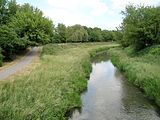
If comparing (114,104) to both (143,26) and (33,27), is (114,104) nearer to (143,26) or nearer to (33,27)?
(143,26)

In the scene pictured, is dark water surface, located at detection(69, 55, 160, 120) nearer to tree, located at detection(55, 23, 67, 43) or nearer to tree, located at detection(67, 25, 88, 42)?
tree, located at detection(55, 23, 67, 43)

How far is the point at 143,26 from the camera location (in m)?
46.1

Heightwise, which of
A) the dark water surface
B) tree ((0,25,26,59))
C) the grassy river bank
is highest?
tree ((0,25,26,59))

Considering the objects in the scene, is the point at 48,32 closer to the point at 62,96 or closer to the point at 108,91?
the point at 108,91

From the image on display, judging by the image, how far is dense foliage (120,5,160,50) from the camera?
45938mm

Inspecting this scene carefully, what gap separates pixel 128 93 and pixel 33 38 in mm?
30925

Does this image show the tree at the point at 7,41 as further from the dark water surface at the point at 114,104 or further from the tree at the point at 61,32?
the tree at the point at 61,32

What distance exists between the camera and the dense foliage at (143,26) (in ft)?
151

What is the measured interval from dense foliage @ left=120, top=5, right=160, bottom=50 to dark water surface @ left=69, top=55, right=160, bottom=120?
16.8 meters

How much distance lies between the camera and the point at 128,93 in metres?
26.0

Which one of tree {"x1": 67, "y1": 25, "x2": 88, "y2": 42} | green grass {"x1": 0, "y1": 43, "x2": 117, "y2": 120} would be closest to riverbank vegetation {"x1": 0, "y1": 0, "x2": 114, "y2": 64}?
green grass {"x1": 0, "y1": 43, "x2": 117, "y2": 120}

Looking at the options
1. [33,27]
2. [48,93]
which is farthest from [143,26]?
[48,93]

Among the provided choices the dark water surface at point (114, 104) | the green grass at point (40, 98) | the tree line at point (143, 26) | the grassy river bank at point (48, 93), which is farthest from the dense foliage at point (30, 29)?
the green grass at point (40, 98)

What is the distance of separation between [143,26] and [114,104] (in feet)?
84.9
